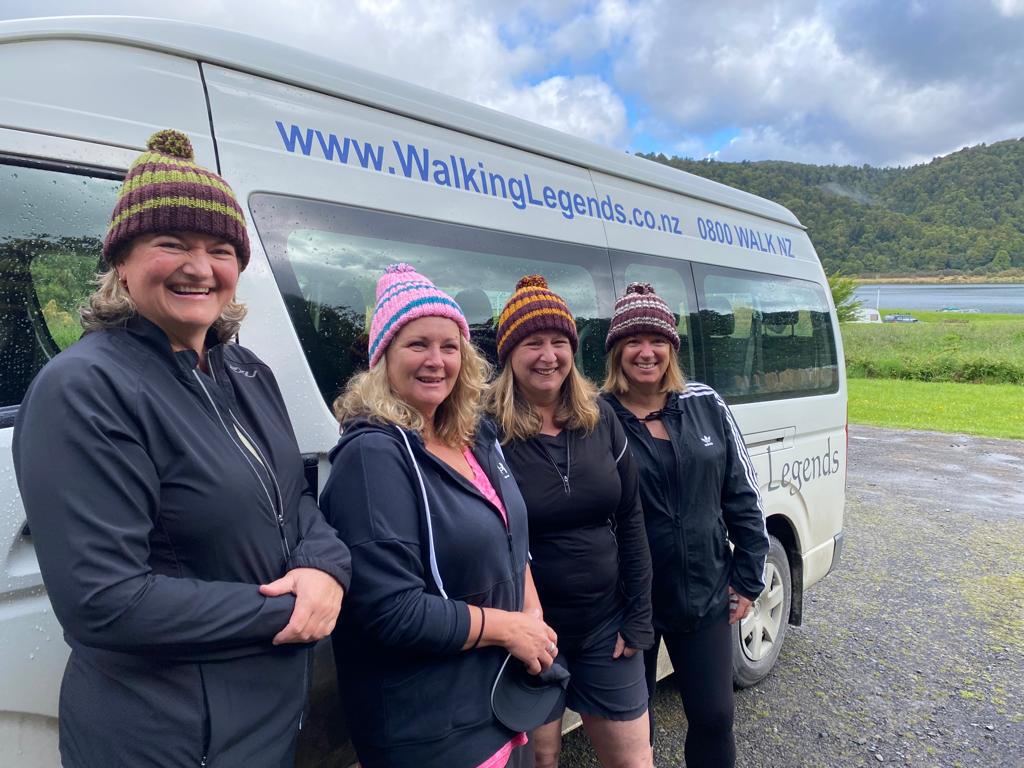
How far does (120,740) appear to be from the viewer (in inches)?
42.4

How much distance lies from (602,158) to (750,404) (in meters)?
1.40

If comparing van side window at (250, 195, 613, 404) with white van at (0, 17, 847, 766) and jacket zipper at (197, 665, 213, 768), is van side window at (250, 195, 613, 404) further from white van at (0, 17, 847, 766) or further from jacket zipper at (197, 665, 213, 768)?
jacket zipper at (197, 665, 213, 768)

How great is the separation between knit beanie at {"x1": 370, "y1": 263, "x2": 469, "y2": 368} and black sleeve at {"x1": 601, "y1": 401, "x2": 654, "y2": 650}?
2.33ft

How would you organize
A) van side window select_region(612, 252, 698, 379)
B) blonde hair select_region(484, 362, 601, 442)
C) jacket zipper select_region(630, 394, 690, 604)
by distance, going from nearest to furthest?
blonde hair select_region(484, 362, 601, 442) < jacket zipper select_region(630, 394, 690, 604) < van side window select_region(612, 252, 698, 379)

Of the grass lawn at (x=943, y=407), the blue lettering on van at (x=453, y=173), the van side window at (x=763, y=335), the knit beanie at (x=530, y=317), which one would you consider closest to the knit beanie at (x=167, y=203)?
the blue lettering on van at (x=453, y=173)

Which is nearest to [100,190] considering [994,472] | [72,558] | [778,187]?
[72,558]

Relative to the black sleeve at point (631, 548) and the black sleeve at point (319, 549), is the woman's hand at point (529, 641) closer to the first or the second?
the black sleeve at point (319, 549)

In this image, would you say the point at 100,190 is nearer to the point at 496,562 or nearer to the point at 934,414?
the point at 496,562

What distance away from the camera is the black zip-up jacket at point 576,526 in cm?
184

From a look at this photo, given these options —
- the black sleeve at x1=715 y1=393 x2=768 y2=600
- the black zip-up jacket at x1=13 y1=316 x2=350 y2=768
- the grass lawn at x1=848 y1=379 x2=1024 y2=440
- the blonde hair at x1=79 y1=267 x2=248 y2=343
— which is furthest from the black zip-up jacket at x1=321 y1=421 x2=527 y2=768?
the grass lawn at x1=848 y1=379 x2=1024 y2=440

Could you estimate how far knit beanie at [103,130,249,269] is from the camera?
3.65 ft

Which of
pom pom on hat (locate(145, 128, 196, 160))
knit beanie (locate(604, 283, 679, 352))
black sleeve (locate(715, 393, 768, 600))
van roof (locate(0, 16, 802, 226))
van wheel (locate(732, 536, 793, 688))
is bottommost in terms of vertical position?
van wheel (locate(732, 536, 793, 688))

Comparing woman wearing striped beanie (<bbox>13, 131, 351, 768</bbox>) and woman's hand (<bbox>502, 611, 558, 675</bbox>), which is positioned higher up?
woman wearing striped beanie (<bbox>13, 131, 351, 768</bbox>)

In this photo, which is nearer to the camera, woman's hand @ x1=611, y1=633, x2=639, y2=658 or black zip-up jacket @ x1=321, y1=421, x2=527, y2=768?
black zip-up jacket @ x1=321, y1=421, x2=527, y2=768
